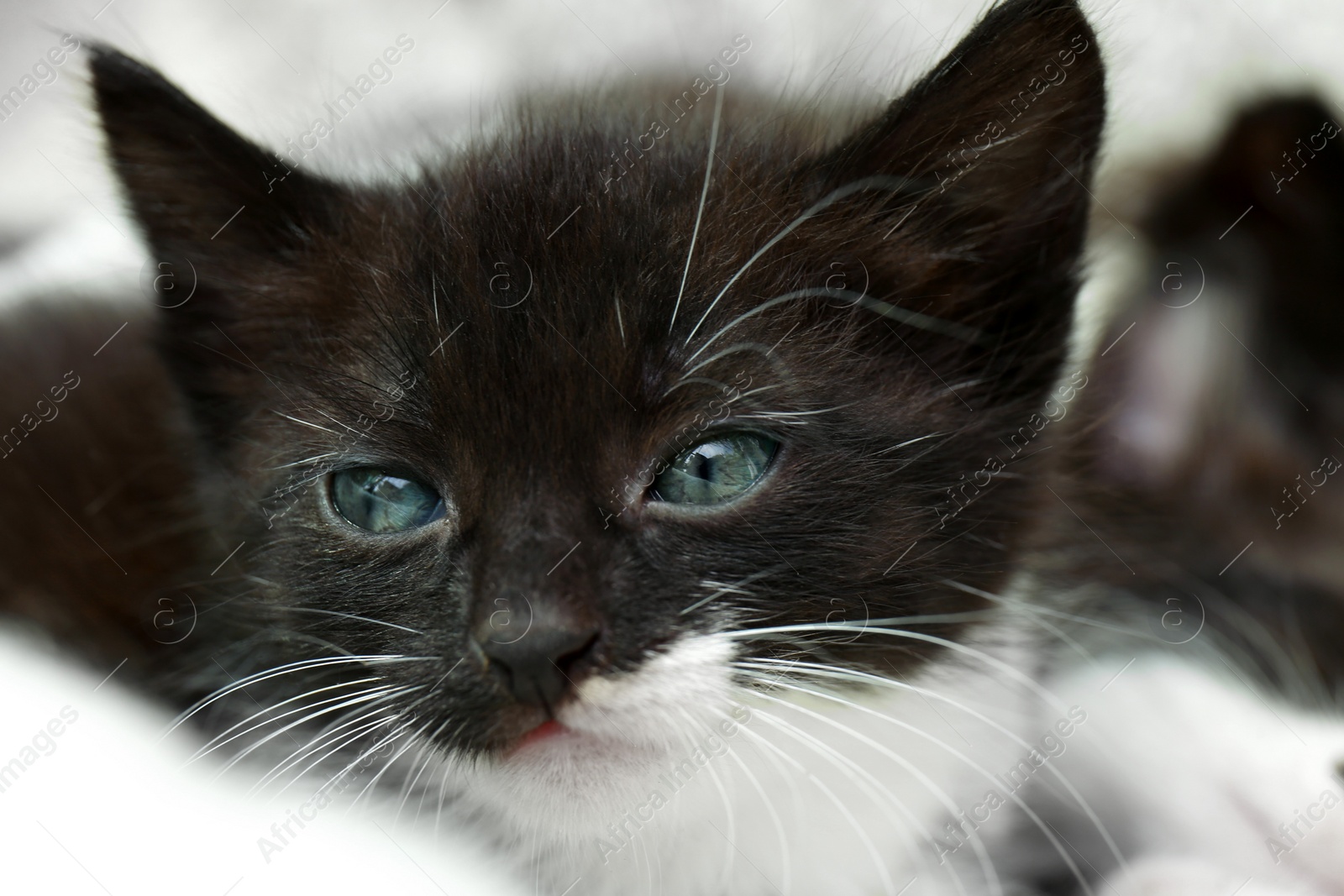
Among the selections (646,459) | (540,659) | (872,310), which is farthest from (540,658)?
(872,310)

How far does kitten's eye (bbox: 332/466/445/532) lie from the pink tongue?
0.81 feet

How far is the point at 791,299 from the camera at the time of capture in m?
1.16

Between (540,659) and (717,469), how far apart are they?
0.27m

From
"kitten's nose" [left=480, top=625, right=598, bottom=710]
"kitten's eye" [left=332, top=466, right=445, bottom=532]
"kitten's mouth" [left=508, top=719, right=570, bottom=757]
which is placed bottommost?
"kitten's mouth" [left=508, top=719, right=570, bottom=757]

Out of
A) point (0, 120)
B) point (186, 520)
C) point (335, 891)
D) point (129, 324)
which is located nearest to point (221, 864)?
point (335, 891)

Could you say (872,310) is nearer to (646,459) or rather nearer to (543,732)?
(646,459)

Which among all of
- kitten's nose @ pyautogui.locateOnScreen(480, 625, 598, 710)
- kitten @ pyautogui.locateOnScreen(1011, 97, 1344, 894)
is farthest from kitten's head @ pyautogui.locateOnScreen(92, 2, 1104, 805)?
kitten @ pyautogui.locateOnScreen(1011, 97, 1344, 894)

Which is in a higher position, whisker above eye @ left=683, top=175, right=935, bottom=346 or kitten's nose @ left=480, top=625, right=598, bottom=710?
whisker above eye @ left=683, top=175, right=935, bottom=346

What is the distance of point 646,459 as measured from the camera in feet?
3.57

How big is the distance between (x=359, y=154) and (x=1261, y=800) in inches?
60.4

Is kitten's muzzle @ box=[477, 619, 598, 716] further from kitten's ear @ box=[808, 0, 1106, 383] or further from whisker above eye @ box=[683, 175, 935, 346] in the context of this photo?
kitten's ear @ box=[808, 0, 1106, 383]

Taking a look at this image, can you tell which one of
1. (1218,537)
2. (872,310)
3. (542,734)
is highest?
(1218,537)

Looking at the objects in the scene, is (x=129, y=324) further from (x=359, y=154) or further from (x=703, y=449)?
(x=703, y=449)

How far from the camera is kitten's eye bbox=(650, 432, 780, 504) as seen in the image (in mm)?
1094
